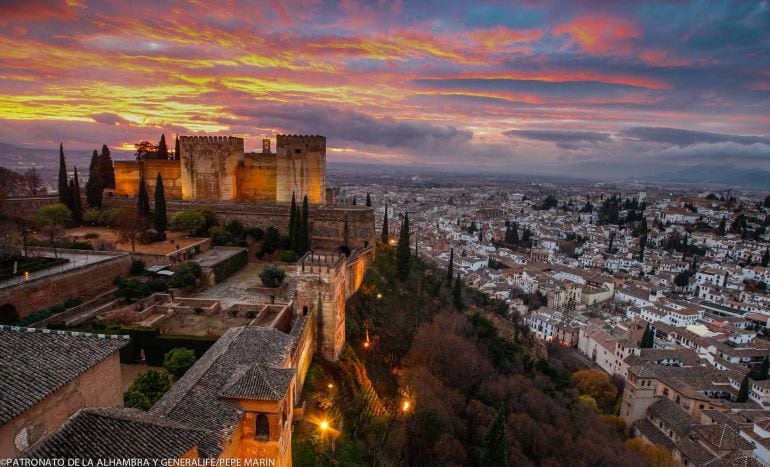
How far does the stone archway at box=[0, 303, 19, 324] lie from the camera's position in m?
12.5

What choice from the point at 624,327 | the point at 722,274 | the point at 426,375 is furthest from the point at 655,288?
the point at 426,375

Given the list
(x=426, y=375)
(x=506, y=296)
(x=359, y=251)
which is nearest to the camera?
(x=426, y=375)

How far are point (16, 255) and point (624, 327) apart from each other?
39420mm

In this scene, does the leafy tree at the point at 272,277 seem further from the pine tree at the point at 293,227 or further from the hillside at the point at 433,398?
the pine tree at the point at 293,227

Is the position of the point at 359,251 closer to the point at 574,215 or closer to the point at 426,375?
the point at 426,375

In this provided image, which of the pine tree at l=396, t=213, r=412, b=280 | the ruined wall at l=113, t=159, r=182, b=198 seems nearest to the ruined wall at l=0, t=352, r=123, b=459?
the pine tree at l=396, t=213, r=412, b=280

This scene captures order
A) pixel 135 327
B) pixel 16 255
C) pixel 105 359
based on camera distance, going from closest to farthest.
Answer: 1. pixel 105 359
2. pixel 135 327
3. pixel 16 255

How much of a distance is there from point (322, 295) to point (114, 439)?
8.45m

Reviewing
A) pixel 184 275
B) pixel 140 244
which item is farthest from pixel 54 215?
pixel 184 275

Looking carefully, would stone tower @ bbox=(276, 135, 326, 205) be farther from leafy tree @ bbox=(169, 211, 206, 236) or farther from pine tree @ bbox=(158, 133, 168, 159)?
pine tree @ bbox=(158, 133, 168, 159)

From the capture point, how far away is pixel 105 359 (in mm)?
8492

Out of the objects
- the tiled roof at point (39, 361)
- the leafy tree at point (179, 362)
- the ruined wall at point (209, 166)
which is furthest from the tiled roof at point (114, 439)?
the ruined wall at point (209, 166)

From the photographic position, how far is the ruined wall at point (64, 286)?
1302 centimetres

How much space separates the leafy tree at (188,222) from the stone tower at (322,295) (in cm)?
1023
